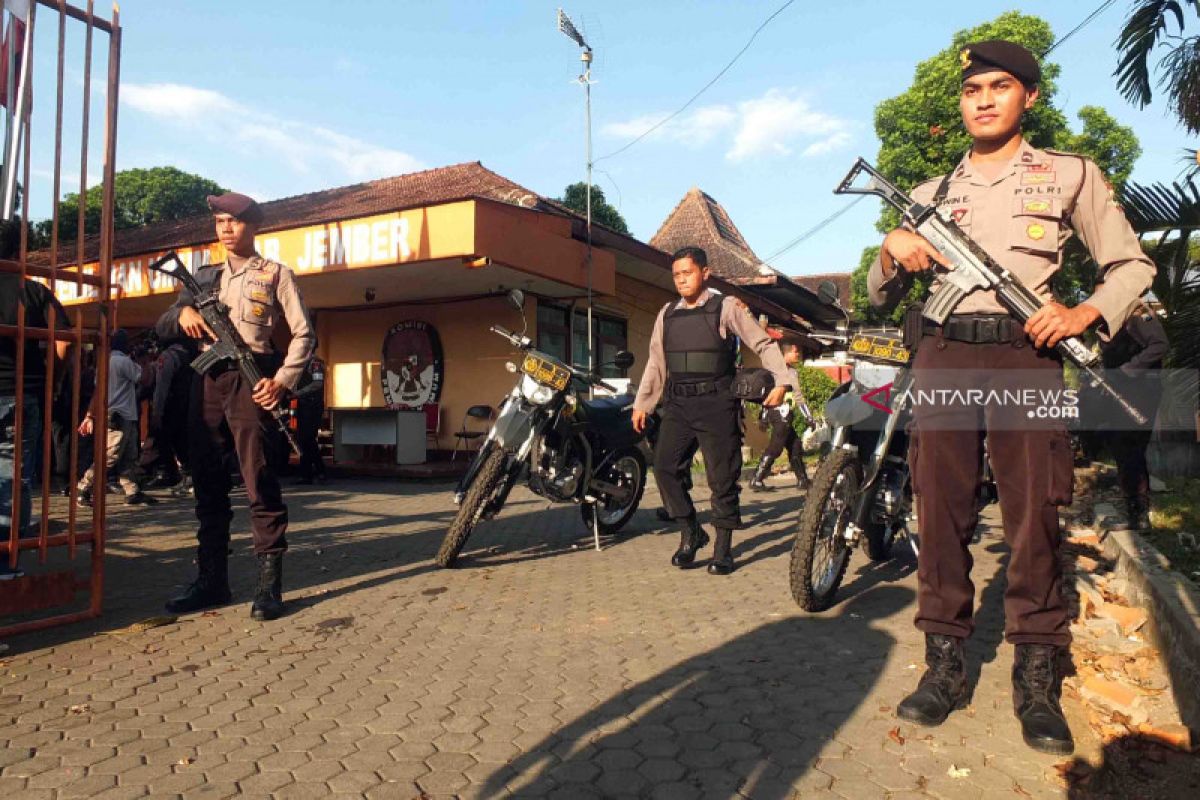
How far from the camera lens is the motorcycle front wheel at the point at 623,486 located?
20.7 feet

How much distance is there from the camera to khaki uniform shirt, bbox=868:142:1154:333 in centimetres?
263

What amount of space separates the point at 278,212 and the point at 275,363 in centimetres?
1088

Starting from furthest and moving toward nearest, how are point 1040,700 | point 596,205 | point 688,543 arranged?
point 596,205 → point 688,543 → point 1040,700

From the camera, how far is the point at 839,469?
406 cm

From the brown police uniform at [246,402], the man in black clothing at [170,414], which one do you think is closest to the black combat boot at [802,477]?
the man in black clothing at [170,414]

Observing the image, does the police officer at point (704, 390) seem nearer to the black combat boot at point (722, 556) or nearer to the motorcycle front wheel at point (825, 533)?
the black combat boot at point (722, 556)

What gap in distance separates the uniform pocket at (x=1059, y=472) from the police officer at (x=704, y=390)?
86.0 inches

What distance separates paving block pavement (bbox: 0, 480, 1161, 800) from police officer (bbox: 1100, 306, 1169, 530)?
4.49 feet

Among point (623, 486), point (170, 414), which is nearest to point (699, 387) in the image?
point (623, 486)

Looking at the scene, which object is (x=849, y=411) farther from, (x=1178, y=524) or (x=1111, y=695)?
(x=1178, y=524)

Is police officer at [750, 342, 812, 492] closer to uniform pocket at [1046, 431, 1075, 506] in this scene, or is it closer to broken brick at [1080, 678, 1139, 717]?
broken brick at [1080, 678, 1139, 717]

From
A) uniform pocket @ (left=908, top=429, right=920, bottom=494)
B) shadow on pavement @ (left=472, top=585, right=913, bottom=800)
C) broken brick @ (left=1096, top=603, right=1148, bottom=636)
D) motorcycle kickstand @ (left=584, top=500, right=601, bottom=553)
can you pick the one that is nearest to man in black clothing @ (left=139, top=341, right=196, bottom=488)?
motorcycle kickstand @ (left=584, top=500, right=601, bottom=553)

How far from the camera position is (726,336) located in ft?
16.4

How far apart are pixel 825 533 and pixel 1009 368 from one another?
157 centimetres
